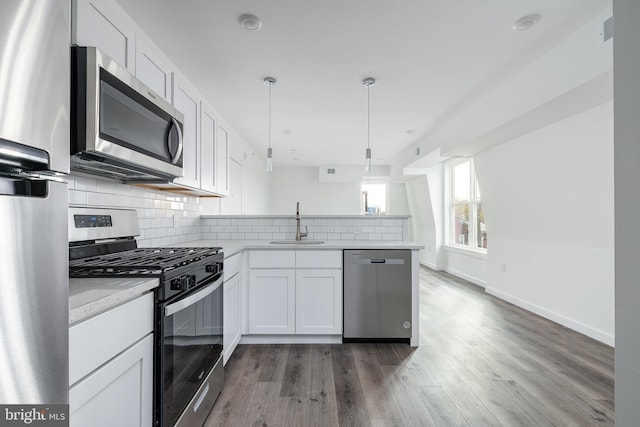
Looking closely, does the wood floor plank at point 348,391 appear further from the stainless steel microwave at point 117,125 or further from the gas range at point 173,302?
the stainless steel microwave at point 117,125

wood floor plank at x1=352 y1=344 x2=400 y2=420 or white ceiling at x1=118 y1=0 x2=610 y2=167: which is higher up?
white ceiling at x1=118 y1=0 x2=610 y2=167

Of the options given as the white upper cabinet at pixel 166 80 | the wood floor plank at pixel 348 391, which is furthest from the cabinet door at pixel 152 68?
the wood floor plank at pixel 348 391

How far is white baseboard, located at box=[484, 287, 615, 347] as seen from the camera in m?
2.85

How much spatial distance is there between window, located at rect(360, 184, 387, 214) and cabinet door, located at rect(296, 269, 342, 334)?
19.6ft

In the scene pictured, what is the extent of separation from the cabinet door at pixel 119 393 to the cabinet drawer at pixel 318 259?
5.45 feet

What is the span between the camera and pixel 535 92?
2711 millimetres

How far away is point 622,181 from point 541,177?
3163mm

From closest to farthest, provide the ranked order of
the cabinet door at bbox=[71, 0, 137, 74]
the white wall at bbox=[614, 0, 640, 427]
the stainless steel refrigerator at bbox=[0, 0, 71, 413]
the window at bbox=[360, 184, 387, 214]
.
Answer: the stainless steel refrigerator at bbox=[0, 0, 71, 413]
the white wall at bbox=[614, 0, 640, 427]
the cabinet door at bbox=[71, 0, 137, 74]
the window at bbox=[360, 184, 387, 214]

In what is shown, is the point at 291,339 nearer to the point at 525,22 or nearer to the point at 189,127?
the point at 189,127

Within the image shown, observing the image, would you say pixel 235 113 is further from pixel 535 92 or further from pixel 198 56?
pixel 535 92

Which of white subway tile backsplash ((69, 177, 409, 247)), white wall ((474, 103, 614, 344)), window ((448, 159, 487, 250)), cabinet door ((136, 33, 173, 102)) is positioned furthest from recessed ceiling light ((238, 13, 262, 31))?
Result: window ((448, 159, 487, 250))

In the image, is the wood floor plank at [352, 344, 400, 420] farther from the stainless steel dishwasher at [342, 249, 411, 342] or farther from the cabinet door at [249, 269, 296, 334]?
the cabinet door at [249, 269, 296, 334]

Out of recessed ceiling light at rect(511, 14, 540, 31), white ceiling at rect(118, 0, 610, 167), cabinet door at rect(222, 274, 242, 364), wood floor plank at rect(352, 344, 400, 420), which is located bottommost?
wood floor plank at rect(352, 344, 400, 420)

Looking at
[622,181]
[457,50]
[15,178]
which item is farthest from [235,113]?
[622,181]
